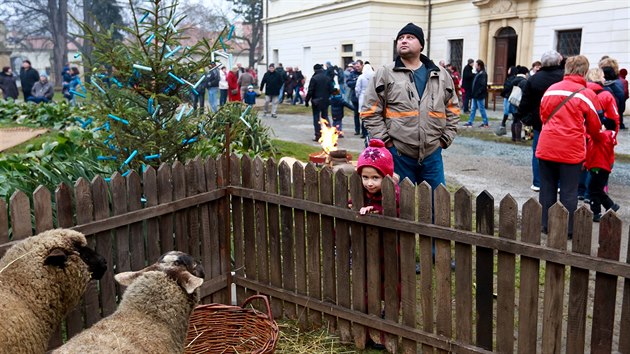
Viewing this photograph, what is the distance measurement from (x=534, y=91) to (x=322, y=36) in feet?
88.3

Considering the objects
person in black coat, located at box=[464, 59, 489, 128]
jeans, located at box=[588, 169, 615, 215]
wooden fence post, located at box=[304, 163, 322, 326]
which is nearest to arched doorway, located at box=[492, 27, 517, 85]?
person in black coat, located at box=[464, 59, 489, 128]

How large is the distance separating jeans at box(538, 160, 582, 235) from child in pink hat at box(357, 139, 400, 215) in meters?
2.82

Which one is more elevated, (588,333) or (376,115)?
(376,115)

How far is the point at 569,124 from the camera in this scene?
6.20m

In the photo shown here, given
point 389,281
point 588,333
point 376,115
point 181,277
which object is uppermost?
point 376,115

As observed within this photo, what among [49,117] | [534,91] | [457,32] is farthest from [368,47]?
[534,91]

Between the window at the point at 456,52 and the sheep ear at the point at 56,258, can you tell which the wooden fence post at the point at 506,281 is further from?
the window at the point at 456,52

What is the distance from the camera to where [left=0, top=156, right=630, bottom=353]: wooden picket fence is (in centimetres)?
333

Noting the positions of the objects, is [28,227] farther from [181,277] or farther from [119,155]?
[119,155]

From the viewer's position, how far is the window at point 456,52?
2783 centimetres

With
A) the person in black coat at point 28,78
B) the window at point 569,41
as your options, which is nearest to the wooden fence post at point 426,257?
the window at point 569,41

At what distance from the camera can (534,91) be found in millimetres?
7855

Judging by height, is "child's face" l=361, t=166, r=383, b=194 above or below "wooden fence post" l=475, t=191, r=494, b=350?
above

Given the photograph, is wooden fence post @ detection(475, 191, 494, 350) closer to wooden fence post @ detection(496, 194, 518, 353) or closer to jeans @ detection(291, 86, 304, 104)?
wooden fence post @ detection(496, 194, 518, 353)
